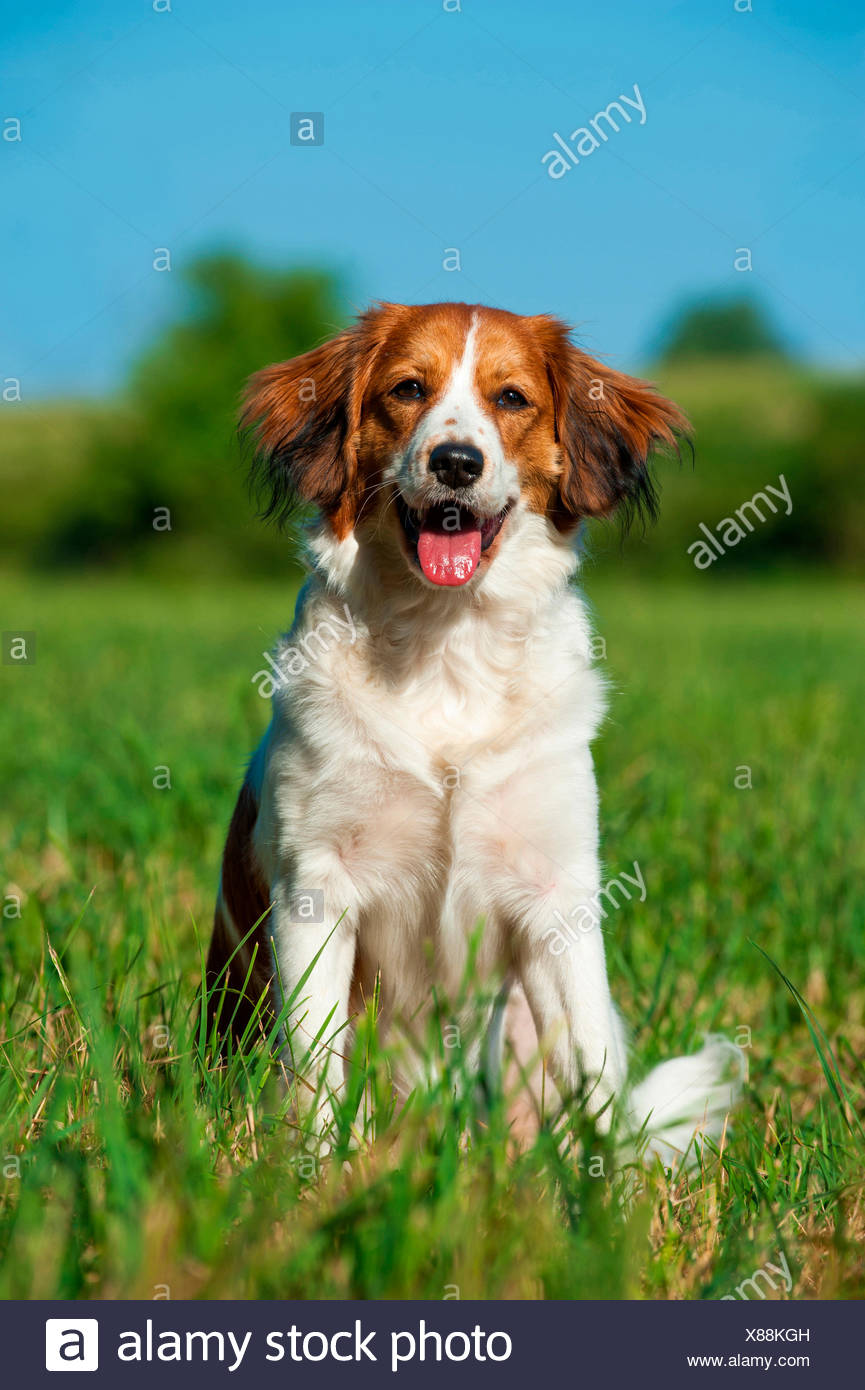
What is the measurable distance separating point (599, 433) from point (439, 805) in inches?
44.4

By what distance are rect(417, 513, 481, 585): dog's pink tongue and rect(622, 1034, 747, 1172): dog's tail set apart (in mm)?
1242

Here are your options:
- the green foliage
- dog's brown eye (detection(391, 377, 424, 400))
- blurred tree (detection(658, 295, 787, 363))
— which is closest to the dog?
dog's brown eye (detection(391, 377, 424, 400))

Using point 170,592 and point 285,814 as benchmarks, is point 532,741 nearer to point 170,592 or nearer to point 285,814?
point 285,814

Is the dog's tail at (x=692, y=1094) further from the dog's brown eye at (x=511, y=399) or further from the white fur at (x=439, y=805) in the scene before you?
the dog's brown eye at (x=511, y=399)

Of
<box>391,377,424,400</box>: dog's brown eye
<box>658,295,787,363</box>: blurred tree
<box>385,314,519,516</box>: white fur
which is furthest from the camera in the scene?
<box>658,295,787,363</box>: blurred tree

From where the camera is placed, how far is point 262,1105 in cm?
246

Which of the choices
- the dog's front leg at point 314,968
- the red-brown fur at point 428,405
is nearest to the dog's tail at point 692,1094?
the dog's front leg at point 314,968

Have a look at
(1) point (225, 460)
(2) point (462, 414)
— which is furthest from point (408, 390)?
(1) point (225, 460)

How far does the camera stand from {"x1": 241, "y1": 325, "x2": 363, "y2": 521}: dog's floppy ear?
320 cm

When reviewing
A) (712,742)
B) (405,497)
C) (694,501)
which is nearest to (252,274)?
(694,501)

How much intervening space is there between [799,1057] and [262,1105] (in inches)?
69.9

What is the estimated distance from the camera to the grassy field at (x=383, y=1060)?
1.79 meters

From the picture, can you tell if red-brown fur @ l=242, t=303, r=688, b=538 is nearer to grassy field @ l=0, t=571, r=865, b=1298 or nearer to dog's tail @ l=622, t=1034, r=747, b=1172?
grassy field @ l=0, t=571, r=865, b=1298

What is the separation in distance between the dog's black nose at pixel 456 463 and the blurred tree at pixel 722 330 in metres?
58.0
